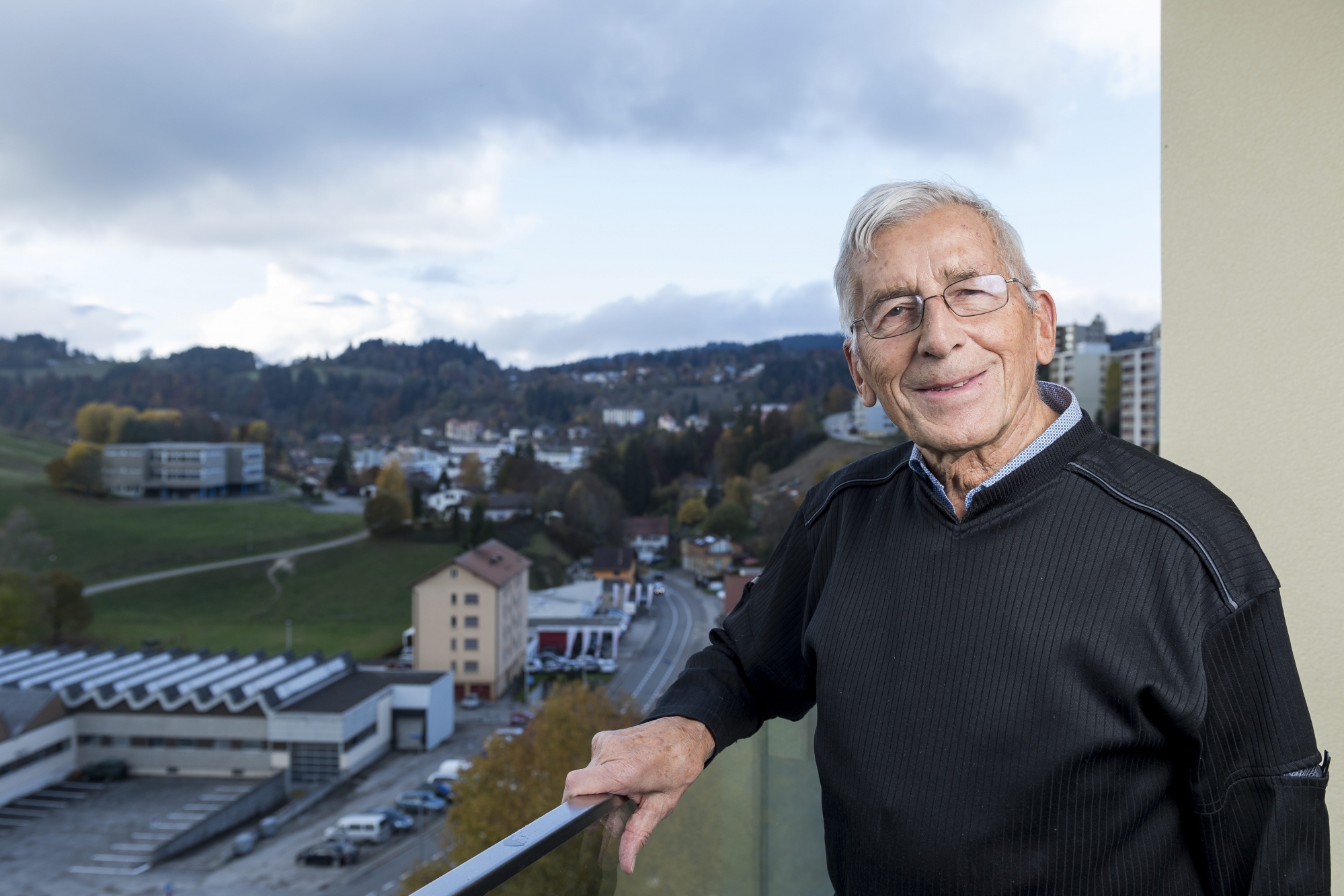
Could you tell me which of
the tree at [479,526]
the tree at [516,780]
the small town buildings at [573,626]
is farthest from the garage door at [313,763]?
the tree at [479,526]

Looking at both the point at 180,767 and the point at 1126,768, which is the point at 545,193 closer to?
the point at 180,767

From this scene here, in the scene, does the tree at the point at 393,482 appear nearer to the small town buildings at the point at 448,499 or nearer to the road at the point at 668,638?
the small town buildings at the point at 448,499

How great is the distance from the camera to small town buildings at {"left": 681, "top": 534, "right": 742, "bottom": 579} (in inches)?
1168

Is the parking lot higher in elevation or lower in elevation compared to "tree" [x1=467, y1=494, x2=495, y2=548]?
lower

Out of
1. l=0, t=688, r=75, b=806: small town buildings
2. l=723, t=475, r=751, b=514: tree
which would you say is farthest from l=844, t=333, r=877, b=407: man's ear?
l=723, t=475, r=751, b=514: tree

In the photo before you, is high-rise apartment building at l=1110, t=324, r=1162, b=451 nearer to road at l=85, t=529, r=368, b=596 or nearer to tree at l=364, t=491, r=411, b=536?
tree at l=364, t=491, r=411, b=536

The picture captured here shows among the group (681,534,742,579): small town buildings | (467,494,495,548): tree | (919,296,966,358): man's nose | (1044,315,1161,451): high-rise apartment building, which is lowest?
(681,534,742,579): small town buildings

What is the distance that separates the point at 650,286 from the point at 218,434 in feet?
119

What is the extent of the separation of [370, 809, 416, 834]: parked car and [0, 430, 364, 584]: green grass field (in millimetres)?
23057

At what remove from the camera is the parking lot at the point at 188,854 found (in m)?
14.5

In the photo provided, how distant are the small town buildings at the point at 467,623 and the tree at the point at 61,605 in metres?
12.4

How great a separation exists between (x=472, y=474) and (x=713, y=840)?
41.6 m

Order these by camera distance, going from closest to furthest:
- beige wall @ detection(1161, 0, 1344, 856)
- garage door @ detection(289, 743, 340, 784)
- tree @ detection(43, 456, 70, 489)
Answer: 1. beige wall @ detection(1161, 0, 1344, 856)
2. garage door @ detection(289, 743, 340, 784)
3. tree @ detection(43, 456, 70, 489)

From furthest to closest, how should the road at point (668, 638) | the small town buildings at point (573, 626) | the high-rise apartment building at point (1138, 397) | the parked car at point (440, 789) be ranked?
the small town buildings at point (573, 626)
the road at point (668, 638)
the parked car at point (440, 789)
the high-rise apartment building at point (1138, 397)
